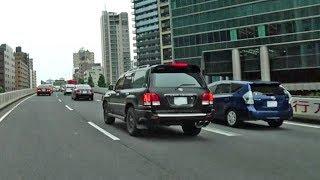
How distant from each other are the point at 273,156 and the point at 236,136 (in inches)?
132

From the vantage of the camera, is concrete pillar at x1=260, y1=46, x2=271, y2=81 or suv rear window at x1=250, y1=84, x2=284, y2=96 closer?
suv rear window at x1=250, y1=84, x2=284, y2=96

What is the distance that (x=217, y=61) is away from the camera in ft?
278

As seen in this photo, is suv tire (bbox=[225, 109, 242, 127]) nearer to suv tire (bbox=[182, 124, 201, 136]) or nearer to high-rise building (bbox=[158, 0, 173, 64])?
suv tire (bbox=[182, 124, 201, 136])

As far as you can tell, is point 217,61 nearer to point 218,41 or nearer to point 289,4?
point 218,41

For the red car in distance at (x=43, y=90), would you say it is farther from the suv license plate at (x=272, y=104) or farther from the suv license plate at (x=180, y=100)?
the suv license plate at (x=180, y=100)

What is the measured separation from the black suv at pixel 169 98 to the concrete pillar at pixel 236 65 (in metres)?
67.3

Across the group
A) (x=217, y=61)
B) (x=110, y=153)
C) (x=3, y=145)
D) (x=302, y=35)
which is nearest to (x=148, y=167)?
(x=110, y=153)

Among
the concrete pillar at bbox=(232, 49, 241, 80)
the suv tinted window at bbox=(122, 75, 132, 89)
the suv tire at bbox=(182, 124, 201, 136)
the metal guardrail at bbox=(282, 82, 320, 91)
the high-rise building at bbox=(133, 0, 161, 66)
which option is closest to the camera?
the suv tire at bbox=(182, 124, 201, 136)

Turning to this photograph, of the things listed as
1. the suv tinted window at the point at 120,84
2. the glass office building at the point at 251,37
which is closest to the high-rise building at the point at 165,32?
the glass office building at the point at 251,37

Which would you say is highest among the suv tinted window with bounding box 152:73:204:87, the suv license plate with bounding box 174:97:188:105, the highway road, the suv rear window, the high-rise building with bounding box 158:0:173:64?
the high-rise building with bounding box 158:0:173:64

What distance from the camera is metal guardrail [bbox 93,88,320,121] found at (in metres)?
16.6

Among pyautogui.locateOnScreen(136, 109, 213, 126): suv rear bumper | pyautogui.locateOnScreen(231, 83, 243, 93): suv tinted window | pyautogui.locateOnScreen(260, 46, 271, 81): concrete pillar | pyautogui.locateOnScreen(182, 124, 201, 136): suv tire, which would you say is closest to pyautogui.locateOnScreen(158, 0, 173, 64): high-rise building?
pyautogui.locateOnScreen(260, 46, 271, 81): concrete pillar

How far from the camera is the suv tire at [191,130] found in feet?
43.3

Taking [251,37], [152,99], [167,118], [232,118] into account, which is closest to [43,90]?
[251,37]
